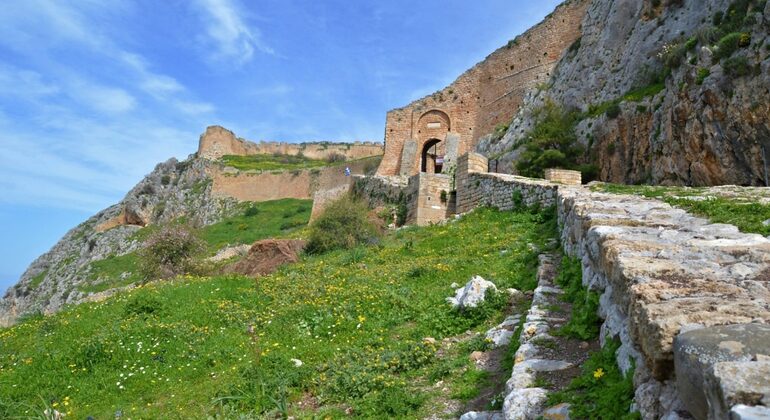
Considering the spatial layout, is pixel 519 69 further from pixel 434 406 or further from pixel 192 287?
pixel 434 406

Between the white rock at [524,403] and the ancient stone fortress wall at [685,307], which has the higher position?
the ancient stone fortress wall at [685,307]

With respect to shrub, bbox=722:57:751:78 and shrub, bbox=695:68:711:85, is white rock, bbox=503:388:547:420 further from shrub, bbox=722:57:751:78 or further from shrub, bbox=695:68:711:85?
shrub, bbox=695:68:711:85

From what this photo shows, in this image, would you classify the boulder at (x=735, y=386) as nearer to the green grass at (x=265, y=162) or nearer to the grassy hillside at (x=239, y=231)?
the grassy hillside at (x=239, y=231)

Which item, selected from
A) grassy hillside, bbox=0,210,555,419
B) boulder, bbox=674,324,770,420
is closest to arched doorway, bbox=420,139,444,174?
grassy hillside, bbox=0,210,555,419

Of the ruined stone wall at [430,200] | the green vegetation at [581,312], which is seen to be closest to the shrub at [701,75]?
the ruined stone wall at [430,200]

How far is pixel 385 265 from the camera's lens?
39.5ft

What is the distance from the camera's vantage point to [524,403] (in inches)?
161

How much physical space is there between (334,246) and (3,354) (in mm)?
8835

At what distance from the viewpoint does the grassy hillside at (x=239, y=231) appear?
31078mm

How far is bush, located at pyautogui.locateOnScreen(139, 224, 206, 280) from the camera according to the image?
17094 mm

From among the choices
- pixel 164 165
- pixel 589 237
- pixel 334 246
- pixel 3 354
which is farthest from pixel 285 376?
pixel 164 165

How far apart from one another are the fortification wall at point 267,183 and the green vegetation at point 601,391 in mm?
42649

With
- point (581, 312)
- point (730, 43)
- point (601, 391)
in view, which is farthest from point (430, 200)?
point (601, 391)

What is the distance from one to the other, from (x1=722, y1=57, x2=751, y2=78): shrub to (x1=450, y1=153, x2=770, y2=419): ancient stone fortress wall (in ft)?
27.9
